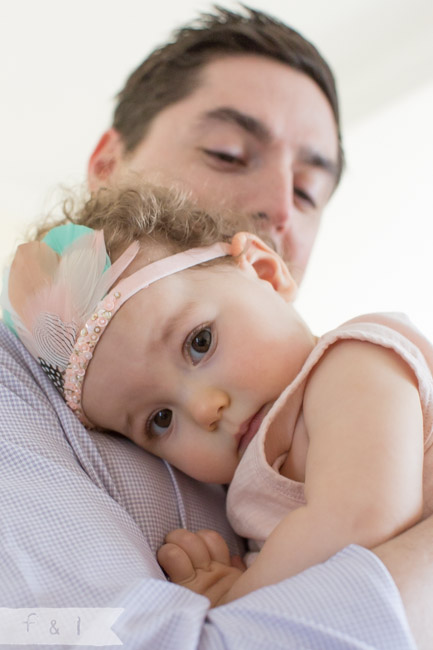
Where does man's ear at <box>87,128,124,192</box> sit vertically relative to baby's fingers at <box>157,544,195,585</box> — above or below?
above

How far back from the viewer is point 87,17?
3.35 meters

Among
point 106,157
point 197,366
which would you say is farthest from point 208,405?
point 106,157

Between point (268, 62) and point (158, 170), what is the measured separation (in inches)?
20.6

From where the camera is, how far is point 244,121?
1669mm

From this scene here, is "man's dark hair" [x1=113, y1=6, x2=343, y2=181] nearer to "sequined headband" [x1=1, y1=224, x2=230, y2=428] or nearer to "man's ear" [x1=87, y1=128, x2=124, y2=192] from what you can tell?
"man's ear" [x1=87, y1=128, x2=124, y2=192]

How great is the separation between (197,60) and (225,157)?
42 centimetres

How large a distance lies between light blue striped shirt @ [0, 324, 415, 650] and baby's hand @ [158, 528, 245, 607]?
0.12ft

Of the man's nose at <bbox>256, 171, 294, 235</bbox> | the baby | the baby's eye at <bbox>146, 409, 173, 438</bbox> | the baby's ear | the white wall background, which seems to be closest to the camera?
the baby

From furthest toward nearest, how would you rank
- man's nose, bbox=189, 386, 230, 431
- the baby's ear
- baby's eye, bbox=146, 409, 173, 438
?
1. the baby's ear
2. baby's eye, bbox=146, 409, 173, 438
3. man's nose, bbox=189, 386, 230, 431

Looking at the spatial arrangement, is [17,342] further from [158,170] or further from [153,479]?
[158,170]

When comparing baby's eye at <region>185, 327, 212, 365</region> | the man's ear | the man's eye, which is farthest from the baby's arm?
the man's ear

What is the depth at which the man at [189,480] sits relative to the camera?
576 millimetres

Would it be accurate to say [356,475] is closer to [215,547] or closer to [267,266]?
[215,547]

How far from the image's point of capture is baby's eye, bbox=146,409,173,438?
1.08m
